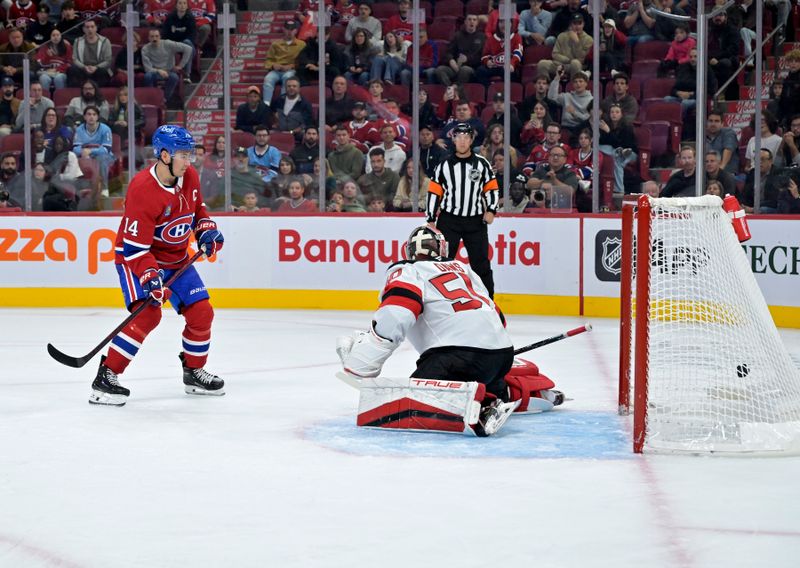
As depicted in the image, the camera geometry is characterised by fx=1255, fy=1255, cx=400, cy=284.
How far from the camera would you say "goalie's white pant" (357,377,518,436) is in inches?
166

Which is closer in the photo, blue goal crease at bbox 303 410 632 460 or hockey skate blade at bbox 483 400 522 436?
blue goal crease at bbox 303 410 632 460

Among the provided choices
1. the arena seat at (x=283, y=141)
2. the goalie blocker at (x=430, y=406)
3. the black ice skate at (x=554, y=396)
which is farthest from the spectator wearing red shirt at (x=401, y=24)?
the goalie blocker at (x=430, y=406)

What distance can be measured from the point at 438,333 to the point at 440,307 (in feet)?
0.33

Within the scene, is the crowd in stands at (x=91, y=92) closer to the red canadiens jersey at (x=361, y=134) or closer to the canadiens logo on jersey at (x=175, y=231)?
the red canadiens jersey at (x=361, y=134)

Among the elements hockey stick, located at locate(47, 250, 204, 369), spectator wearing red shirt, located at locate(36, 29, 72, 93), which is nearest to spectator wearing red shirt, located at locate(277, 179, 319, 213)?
spectator wearing red shirt, located at locate(36, 29, 72, 93)

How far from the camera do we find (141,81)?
9453 mm

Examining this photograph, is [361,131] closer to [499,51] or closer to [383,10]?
[383,10]

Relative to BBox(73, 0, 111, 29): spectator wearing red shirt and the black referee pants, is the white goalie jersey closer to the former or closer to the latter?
the black referee pants

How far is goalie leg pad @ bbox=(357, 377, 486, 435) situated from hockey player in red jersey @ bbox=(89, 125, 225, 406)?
1.06 metres

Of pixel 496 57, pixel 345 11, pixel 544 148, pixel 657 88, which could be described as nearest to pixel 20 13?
pixel 345 11

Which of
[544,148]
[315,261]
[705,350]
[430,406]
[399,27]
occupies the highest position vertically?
[399,27]

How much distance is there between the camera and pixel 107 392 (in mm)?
5047

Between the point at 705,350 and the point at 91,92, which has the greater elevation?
the point at 91,92

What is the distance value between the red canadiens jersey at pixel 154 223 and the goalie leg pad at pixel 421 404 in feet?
3.84
